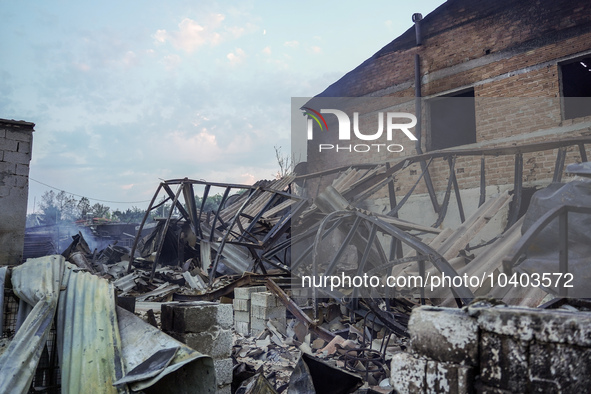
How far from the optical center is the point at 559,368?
4.82 feet

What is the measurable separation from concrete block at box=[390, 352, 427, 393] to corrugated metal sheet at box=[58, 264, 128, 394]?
A: 1690mm

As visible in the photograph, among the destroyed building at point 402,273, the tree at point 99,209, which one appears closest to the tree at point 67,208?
the tree at point 99,209

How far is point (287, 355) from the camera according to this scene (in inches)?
207

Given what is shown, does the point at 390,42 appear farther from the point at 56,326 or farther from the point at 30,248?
the point at 30,248

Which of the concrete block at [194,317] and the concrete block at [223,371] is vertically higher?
the concrete block at [194,317]

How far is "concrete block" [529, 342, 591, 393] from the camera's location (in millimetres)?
1423

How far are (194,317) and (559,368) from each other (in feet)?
8.78

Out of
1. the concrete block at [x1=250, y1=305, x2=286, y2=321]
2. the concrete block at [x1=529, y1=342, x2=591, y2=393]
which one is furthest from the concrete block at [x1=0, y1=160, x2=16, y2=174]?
the concrete block at [x1=529, y1=342, x2=591, y2=393]

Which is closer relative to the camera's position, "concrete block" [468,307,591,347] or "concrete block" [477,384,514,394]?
"concrete block" [468,307,591,347]

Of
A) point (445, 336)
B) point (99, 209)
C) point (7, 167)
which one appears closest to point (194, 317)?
point (445, 336)

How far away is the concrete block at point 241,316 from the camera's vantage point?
21.1ft

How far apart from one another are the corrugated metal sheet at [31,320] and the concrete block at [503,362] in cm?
250

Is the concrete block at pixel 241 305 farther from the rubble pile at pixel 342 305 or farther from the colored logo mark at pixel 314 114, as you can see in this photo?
the colored logo mark at pixel 314 114

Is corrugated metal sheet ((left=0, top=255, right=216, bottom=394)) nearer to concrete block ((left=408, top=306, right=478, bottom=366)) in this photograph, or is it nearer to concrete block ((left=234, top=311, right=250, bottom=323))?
concrete block ((left=408, top=306, right=478, bottom=366))
